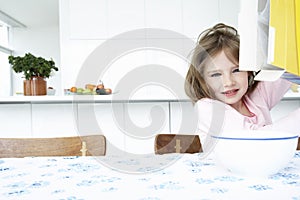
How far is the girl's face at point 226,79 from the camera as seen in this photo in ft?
3.67

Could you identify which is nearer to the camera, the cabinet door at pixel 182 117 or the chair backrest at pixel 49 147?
the chair backrest at pixel 49 147

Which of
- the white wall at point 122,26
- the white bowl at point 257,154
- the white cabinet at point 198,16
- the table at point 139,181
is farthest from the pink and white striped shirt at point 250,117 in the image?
the white cabinet at point 198,16

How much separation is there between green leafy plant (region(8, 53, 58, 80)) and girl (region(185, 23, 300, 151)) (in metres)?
1.07

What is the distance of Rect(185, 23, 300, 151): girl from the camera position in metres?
1.08

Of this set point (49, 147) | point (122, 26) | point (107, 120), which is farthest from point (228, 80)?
point (122, 26)

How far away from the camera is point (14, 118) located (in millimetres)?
2088

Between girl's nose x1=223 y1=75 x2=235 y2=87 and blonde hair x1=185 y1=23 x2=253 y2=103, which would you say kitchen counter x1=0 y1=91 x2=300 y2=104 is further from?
girl's nose x1=223 y1=75 x2=235 y2=87

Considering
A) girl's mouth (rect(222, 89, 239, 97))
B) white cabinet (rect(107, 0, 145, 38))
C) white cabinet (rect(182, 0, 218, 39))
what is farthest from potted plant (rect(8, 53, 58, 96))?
white cabinet (rect(182, 0, 218, 39))

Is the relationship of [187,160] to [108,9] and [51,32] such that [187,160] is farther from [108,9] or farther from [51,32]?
[51,32]

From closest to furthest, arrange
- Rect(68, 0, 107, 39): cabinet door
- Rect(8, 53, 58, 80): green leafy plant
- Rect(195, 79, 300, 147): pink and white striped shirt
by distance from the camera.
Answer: Rect(195, 79, 300, 147): pink and white striped shirt, Rect(8, 53, 58, 80): green leafy plant, Rect(68, 0, 107, 39): cabinet door

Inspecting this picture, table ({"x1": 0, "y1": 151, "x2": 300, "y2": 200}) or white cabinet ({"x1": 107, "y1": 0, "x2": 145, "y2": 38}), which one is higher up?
white cabinet ({"x1": 107, "y1": 0, "x2": 145, "y2": 38})

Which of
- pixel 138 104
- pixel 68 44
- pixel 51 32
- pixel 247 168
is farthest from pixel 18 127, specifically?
pixel 51 32

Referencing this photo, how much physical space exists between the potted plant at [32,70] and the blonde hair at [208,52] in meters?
1.07

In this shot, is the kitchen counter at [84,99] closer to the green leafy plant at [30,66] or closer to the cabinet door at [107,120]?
the cabinet door at [107,120]
